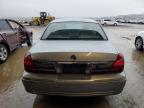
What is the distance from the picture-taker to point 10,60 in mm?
9477

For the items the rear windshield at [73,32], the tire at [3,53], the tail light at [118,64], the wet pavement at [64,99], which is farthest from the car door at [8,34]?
the tail light at [118,64]

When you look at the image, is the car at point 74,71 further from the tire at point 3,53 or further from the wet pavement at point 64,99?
the tire at point 3,53

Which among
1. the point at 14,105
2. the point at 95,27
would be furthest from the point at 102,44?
the point at 14,105

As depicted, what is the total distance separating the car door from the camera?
364 inches

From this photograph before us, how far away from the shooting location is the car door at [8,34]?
9242 millimetres

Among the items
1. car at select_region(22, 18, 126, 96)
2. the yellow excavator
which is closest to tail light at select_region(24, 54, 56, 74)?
car at select_region(22, 18, 126, 96)

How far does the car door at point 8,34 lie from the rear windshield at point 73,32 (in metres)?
3.78

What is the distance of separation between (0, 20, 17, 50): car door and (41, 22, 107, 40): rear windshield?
378cm

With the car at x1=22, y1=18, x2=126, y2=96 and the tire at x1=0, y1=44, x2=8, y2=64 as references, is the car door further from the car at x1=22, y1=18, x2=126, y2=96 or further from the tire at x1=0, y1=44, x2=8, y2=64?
the car at x1=22, y1=18, x2=126, y2=96

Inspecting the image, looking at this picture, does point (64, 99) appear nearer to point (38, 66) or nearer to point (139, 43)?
point (38, 66)

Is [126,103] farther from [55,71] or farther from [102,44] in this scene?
[55,71]

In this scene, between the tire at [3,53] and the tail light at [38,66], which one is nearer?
the tail light at [38,66]

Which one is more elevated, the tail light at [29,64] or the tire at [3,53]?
the tail light at [29,64]

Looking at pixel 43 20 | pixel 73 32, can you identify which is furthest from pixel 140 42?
pixel 43 20
